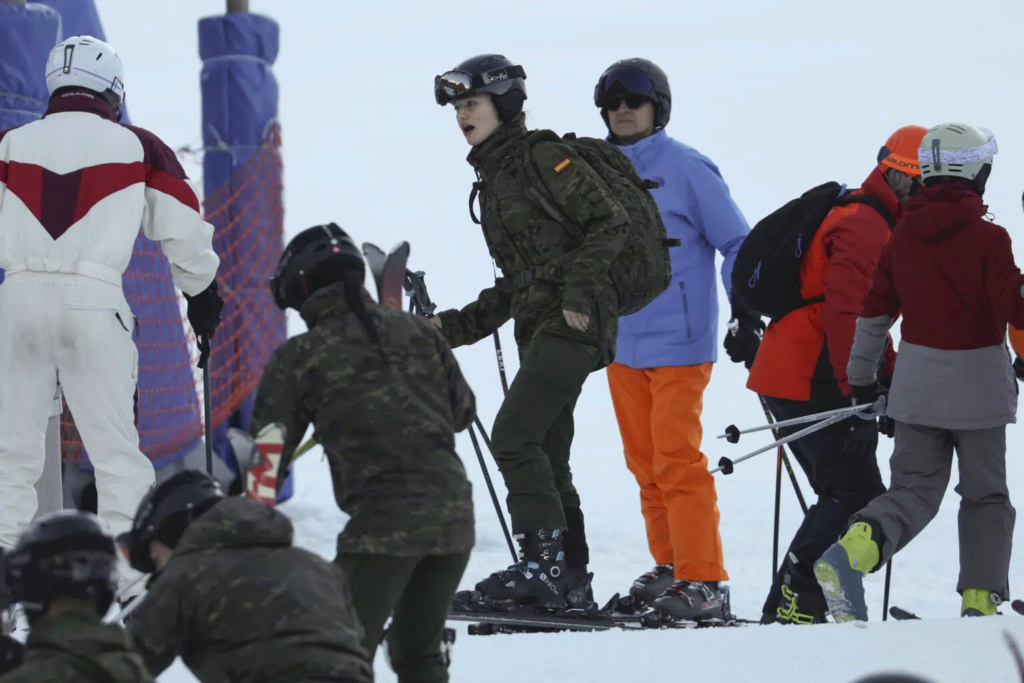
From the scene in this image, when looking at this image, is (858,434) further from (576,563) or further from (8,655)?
(8,655)

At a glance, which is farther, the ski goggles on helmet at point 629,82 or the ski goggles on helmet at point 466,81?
the ski goggles on helmet at point 629,82

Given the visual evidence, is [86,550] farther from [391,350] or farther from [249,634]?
[391,350]

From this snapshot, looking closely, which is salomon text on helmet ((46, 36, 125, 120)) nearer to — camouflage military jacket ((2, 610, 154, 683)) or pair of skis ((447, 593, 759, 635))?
pair of skis ((447, 593, 759, 635))

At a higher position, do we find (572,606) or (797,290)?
(797,290)

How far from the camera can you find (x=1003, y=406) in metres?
4.50

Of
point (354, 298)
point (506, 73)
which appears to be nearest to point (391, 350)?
point (354, 298)

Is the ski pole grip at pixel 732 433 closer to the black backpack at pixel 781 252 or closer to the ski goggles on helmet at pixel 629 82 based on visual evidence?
the black backpack at pixel 781 252

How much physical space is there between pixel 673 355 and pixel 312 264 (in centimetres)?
236

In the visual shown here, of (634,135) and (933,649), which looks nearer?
(933,649)

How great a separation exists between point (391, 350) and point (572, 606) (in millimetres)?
1996

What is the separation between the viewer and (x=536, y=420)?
441 centimetres

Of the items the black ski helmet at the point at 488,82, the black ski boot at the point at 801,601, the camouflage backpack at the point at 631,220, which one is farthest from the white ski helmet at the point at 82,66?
the black ski boot at the point at 801,601

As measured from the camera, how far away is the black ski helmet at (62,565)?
2.25 metres

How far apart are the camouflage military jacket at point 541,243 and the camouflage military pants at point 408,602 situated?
1.36m
